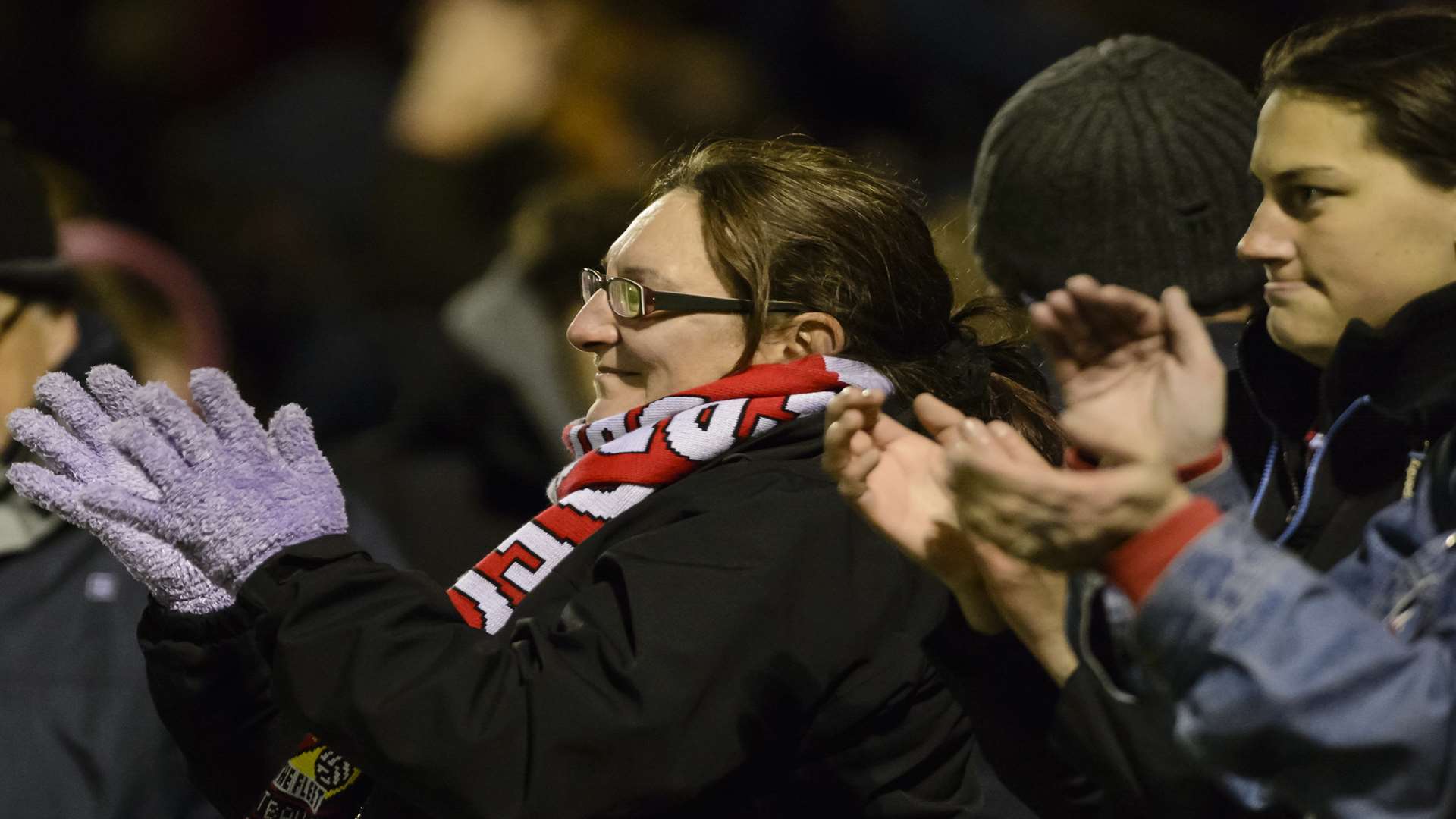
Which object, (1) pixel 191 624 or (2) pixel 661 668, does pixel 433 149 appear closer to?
(1) pixel 191 624

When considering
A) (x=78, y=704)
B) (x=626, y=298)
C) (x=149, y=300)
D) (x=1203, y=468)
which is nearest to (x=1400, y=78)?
(x=1203, y=468)

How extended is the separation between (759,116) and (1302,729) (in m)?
3.66

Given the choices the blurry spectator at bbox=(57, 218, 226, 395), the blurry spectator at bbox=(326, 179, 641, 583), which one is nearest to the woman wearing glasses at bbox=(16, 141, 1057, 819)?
the blurry spectator at bbox=(326, 179, 641, 583)

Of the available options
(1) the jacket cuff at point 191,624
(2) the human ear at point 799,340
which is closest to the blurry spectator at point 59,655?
(1) the jacket cuff at point 191,624

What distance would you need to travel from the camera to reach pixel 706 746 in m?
1.90

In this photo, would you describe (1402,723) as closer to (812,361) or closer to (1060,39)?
(812,361)

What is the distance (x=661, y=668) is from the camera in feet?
6.19

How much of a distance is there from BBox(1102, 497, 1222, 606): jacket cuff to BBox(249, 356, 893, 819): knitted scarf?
0.81m

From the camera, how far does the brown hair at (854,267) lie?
2.38 metres

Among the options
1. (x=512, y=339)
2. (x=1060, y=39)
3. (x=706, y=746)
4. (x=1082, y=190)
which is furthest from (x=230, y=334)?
(x=706, y=746)

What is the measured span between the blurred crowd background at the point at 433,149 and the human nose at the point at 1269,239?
6.49 feet

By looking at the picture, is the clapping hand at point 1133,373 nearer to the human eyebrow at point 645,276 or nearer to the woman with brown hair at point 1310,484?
the woman with brown hair at point 1310,484

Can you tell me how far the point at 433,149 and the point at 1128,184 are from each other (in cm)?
288

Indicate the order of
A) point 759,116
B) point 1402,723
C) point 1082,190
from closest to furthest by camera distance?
point 1402,723 < point 1082,190 < point 759,116
